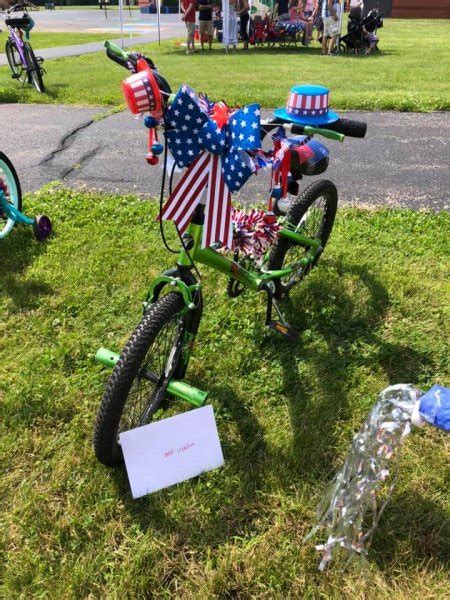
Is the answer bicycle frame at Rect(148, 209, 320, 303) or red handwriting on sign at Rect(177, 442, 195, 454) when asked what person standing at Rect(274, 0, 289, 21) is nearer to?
bicycle frame at Rect(148, 209, 320, 303)

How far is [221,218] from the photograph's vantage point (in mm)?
→ 1778

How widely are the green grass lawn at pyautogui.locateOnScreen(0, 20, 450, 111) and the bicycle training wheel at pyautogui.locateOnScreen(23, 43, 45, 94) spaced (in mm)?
184

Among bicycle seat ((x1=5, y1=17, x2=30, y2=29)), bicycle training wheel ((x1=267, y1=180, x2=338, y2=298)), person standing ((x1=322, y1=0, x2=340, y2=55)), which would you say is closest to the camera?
bicycle training wheel ((x1=267, y1=180, x2=338, y2=298))

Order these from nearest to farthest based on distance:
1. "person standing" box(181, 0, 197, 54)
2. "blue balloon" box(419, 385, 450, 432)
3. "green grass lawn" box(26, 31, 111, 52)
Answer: "blue balloon" box(419, 385, 450, 432) < "person standing" box(181, 0, 197, 54) < "green grass lawn" box(26, 31, 111, 52)

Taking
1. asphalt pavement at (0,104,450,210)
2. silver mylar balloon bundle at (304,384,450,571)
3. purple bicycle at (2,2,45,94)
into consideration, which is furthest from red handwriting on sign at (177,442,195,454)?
purple bicycle at (2,2,45,94)

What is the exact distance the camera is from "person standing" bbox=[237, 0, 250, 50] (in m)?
14.4

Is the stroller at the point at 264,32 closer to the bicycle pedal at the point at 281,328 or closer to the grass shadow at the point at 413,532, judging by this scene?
the bicycle pedal at the point at 281,328

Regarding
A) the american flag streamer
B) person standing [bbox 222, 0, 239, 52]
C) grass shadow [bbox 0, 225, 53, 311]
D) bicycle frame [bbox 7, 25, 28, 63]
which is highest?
person standing [bbox 222, 0, 239, 52]

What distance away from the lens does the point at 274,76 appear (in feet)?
33.0

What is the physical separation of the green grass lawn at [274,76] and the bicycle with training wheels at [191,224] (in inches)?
212

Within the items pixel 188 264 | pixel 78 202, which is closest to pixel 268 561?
pixel 188 264

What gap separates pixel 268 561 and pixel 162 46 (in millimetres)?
16215

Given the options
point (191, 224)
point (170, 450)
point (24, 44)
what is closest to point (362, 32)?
point (24, 44)

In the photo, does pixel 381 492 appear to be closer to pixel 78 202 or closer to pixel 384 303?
pixel 384 303
